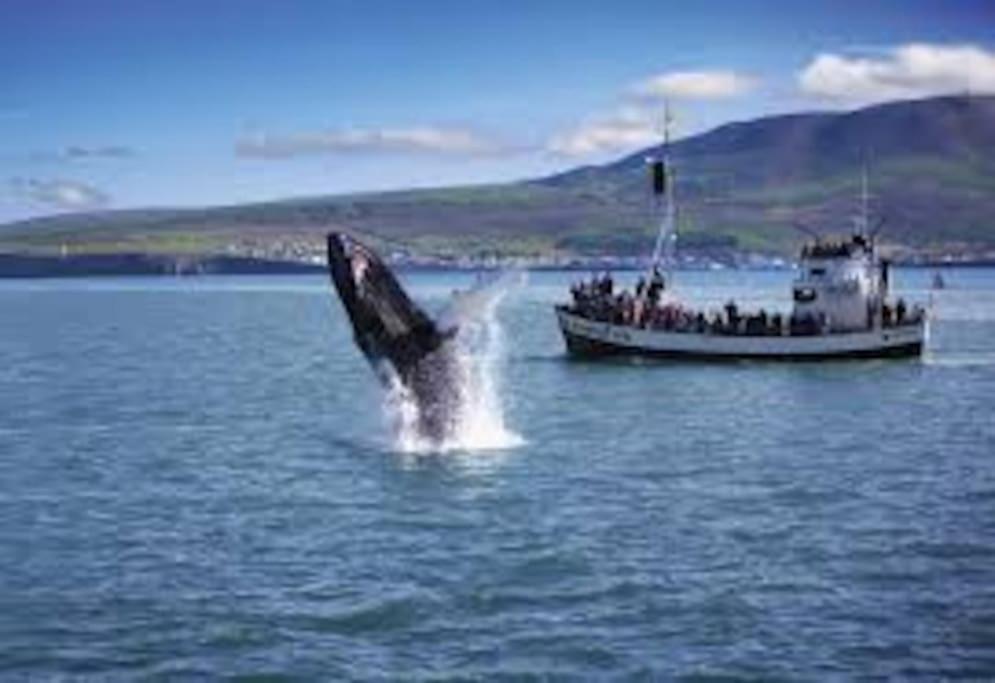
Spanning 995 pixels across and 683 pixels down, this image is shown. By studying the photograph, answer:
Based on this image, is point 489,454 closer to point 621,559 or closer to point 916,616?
point 621,559

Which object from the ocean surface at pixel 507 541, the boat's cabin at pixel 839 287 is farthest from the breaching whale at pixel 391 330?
the boat's cabin at pixel 839 287

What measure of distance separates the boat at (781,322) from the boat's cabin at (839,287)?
0.14 feet

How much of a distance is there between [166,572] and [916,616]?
36.4ft

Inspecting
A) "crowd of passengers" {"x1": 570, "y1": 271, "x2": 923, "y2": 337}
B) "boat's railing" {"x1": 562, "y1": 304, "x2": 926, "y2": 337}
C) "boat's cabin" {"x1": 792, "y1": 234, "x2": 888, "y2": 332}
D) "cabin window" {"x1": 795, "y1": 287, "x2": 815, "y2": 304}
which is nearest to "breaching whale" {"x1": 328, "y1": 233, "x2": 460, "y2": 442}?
"boat's railing" {"x1": 562, "y1": 304, "x2": 926, "y2": 337}

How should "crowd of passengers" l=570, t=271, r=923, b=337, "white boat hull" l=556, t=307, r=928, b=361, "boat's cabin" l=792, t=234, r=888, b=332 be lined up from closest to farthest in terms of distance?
"white boat hull" l=556, t=307, r=928, b=361, "crowd of passengers" l=570, t=271, r=923, b=337, "boat's cabin" l=792, t=234, r=888, b=332

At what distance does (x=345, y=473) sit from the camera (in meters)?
40.0

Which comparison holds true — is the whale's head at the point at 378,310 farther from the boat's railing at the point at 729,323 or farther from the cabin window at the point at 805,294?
the cabin window at the point at 805,294

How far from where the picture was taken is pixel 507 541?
1206 inches

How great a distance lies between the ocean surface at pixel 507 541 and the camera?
75.7ft

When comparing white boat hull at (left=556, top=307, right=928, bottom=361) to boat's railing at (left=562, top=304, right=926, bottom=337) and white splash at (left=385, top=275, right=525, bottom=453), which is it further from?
white splash at (left=385, top=275, right=525, bottom=453)

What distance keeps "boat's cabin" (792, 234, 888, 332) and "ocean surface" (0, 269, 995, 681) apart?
16.9 meters

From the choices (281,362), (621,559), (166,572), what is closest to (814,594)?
(621,559)

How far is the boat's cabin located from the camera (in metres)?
78.8

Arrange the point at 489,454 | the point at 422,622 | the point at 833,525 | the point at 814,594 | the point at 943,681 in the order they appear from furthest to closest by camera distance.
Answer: the point at 489,454
the point at 833,525
the point at 814,594
the point at 422,622
the point at 943,681
